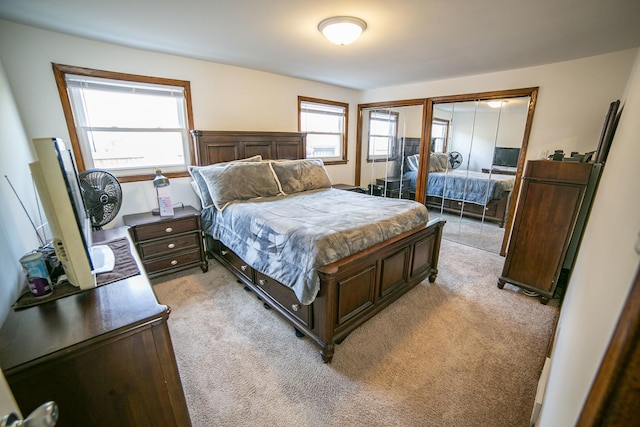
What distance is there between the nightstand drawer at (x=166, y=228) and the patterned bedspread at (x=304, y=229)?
20cm

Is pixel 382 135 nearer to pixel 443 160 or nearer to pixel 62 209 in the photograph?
pixel 443 160

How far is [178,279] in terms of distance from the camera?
277cm

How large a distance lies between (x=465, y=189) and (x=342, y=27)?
9.98 feet

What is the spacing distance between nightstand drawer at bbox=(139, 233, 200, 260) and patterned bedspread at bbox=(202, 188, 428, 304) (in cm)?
22

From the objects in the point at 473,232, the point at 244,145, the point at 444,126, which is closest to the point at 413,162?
the point at 444,126

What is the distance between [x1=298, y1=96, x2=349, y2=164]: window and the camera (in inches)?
163

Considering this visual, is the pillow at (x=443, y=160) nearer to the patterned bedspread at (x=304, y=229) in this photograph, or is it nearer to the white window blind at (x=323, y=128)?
the white window blind at (x=323, y=128)

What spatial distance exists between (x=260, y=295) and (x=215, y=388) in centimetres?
80

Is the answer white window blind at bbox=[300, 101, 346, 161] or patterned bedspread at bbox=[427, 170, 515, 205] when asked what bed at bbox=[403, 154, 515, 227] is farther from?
white window blind at bbox=[300, 101, 346, 161]

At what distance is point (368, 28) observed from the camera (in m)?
2.09

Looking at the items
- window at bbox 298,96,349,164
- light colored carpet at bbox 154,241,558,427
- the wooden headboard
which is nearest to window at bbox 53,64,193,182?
the wooden headboard

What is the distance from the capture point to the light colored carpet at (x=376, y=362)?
142 centimetres

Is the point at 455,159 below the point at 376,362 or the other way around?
the other way around

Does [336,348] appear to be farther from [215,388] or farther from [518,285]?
[518,285]
